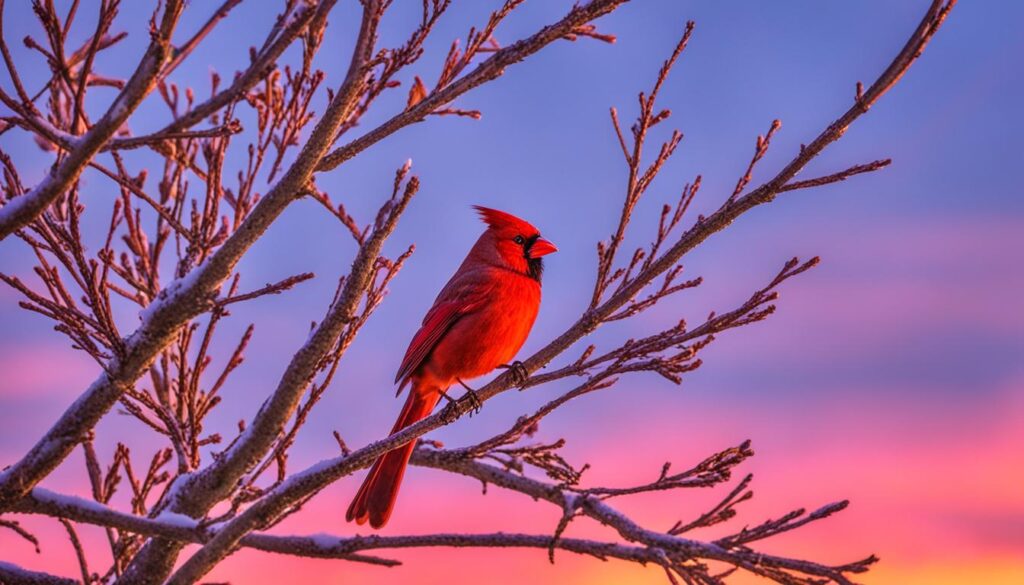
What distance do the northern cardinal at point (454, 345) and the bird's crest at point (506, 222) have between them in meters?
0.40

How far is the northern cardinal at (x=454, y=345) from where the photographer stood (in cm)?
491

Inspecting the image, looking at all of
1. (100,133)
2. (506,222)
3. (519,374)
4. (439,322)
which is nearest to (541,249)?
(506,222)

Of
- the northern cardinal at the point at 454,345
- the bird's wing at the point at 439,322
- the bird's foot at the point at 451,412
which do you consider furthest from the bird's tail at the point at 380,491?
the bird's foot at the point at 451,412

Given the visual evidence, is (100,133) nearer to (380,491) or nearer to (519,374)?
(519,374)

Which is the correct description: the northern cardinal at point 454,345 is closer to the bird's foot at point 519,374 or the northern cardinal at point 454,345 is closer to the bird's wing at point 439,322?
the bird's wing at point 439,322

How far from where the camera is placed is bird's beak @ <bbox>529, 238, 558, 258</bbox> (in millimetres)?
5555

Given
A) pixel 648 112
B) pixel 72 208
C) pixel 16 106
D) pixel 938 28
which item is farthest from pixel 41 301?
pixel 938 28

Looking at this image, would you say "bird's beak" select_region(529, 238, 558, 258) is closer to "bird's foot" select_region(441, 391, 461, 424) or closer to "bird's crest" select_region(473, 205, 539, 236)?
"bird's crest" select_region(473, 205, 539, 236)

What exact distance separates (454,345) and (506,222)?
1.04 meters

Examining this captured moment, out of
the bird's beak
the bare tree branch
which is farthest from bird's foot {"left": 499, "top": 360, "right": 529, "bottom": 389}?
the bare tree branch

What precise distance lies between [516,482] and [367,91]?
269 cm

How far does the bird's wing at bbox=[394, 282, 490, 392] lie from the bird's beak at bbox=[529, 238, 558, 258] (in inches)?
→ 22.4

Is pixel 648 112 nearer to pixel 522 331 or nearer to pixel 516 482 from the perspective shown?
pixel 522 331

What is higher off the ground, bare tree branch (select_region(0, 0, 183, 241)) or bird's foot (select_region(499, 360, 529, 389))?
bare tree branch (select_region(0, 0, 183, 241))
